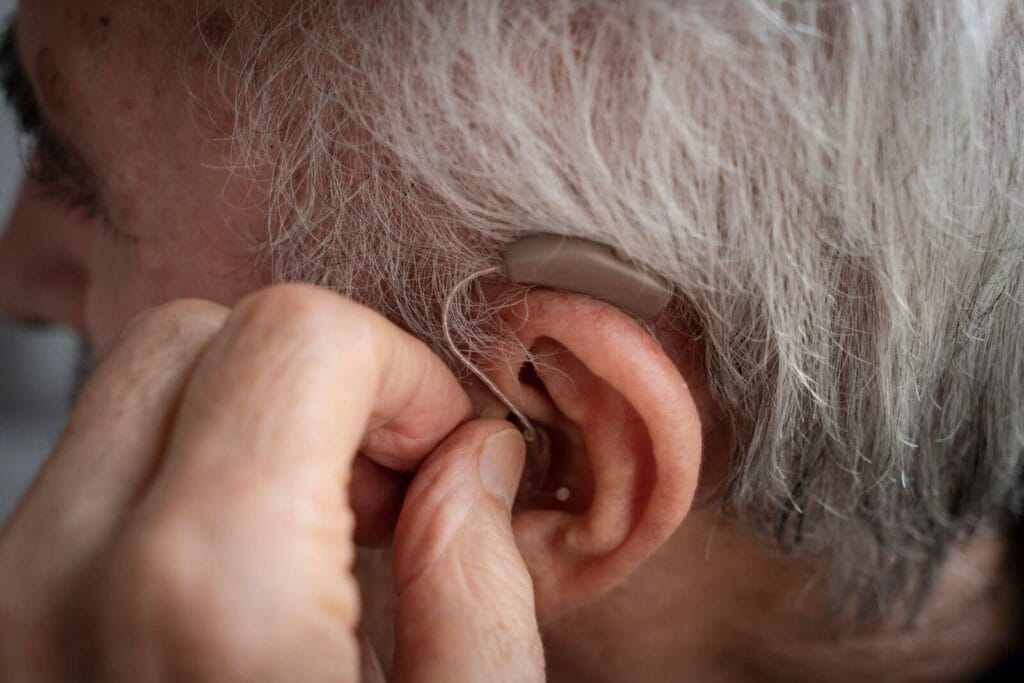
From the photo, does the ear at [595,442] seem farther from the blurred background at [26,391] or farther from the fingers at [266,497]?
the blurred background at [26,391]

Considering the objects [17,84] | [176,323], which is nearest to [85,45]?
[17,84]

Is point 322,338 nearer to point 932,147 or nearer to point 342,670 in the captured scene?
point 342,670

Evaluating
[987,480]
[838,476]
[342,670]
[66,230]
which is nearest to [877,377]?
[838,476]

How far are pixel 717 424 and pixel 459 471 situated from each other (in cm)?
25

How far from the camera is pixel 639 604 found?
88 cm

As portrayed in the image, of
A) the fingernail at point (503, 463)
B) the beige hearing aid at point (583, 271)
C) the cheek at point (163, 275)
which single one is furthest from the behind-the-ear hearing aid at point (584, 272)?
Answer: the cheek at point (163, 275)

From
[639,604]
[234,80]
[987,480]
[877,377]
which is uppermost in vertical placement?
[234,80]

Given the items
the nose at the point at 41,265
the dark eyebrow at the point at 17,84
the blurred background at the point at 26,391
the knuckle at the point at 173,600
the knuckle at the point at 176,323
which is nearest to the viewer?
the knuckle at the point at 173,600

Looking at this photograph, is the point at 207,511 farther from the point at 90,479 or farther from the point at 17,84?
the point at 17,84

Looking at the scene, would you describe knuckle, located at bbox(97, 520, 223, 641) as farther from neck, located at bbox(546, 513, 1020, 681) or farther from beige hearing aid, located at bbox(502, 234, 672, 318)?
neck, located at bbox(546, 513, 1020, 681)

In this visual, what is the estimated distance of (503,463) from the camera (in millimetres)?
658

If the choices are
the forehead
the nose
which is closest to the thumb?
the forehead

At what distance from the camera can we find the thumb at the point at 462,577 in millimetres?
556

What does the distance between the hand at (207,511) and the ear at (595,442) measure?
16 cm
